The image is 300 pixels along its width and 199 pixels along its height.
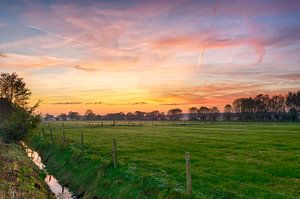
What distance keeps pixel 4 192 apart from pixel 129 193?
20.7 ft

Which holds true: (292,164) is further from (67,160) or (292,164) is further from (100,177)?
(67,160)

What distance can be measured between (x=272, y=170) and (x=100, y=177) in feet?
39.3

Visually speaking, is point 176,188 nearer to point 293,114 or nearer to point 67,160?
point 67,160

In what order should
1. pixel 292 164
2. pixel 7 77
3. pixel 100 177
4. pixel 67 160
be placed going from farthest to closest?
pixel 7 77 → pixel 67 160 → pixel 292 164 → pixel 100 177

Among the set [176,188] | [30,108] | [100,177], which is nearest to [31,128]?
[30,108]

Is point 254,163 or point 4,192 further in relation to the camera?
point 254,163

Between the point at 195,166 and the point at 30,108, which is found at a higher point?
the point at 30,108

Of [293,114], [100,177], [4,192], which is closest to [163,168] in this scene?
[100,177]

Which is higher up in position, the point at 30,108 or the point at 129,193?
the point at 30,108

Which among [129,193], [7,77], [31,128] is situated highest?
[7,77]

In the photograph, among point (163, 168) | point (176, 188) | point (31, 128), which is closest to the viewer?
point (176, 188)

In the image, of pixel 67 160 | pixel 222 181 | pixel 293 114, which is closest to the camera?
pixel 222 181

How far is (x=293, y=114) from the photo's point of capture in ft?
551

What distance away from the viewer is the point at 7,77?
8112 cm
